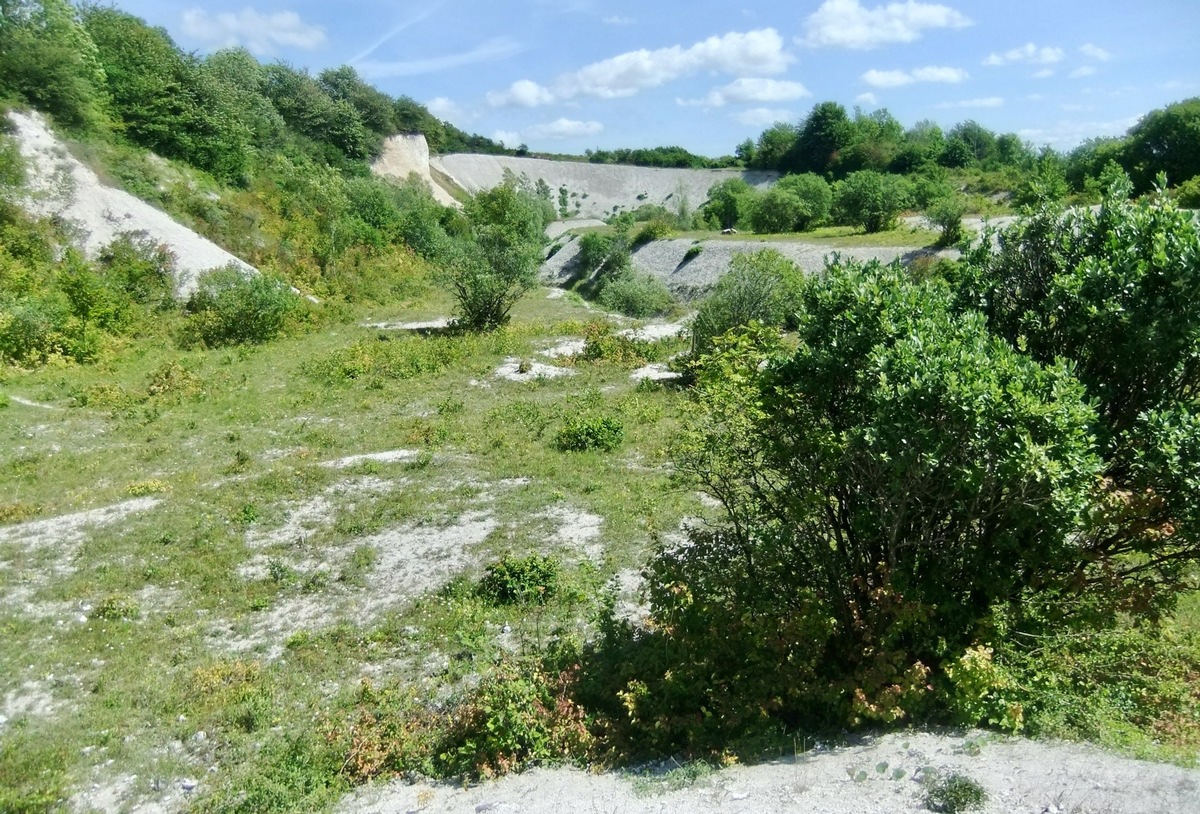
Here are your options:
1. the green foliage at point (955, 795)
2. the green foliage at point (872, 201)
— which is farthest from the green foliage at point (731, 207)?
the green foliage at point (955, 795)

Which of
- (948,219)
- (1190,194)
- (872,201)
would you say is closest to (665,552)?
(948,219)

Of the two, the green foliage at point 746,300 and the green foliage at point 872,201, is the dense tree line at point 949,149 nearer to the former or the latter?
the green foliage at point 872,201

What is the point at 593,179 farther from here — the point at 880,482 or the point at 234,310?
the point at 880,482

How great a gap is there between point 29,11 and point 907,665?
46108mm

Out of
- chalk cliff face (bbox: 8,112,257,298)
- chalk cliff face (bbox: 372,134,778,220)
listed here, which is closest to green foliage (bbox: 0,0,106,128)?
chalk cliff face (bbox: 8,112,257,298)

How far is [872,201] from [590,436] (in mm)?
43272

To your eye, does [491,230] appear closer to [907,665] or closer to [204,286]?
[204,286]

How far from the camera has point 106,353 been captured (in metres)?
24.8

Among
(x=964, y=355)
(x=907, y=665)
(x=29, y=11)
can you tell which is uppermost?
(x=29, y=11)

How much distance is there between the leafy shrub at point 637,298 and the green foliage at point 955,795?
35.6m

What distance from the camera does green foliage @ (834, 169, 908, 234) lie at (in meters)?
52.8

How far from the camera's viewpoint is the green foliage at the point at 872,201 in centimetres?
5278

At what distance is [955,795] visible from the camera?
230 inches

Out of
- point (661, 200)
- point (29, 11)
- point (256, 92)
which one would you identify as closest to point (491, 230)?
point (29, 11)
